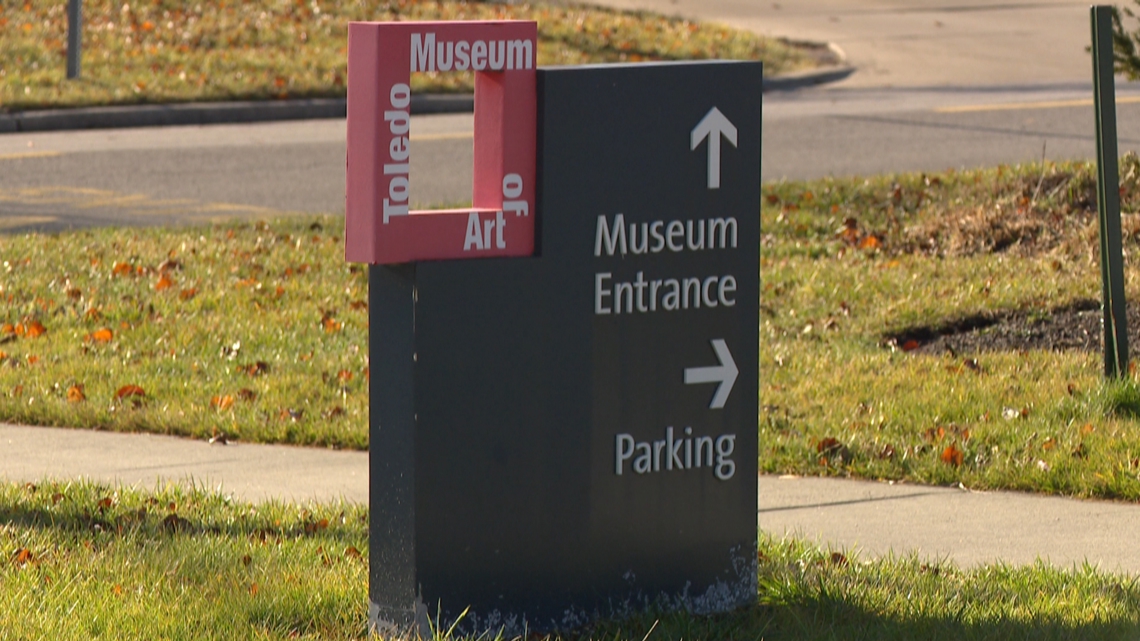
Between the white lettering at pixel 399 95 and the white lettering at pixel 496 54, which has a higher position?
the white lettering at pixel 496 54

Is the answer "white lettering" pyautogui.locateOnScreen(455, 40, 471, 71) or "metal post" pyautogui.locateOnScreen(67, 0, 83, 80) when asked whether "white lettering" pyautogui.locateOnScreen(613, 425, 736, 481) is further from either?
"metal post" pyautogui.locateOnScreen(67, 0, 83, 80)

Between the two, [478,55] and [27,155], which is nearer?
[478,55]

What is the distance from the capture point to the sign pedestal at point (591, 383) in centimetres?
434

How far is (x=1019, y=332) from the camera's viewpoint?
8445 millimetres

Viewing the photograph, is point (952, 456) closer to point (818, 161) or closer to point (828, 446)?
point (828, 446)

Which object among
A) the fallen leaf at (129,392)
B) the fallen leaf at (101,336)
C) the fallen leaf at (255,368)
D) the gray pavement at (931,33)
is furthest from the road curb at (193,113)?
the fallen leaf at (129,392)

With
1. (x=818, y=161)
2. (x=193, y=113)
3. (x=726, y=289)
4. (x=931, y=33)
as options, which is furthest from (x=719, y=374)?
(x=931, y=33)

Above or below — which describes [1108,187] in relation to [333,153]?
below

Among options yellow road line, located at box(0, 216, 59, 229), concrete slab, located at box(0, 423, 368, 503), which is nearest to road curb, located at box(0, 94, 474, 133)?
yellow road line, located at box(0, 216, 59, 229)

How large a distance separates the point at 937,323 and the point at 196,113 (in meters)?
10.6

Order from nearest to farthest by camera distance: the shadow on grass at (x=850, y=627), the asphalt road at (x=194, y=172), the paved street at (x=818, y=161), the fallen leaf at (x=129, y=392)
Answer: the shadow on grass at (x=850, y=627) < the paved street at (x=818, y=161) < the fallen leaf at (x=129, y=392) < the asphalt road at (x=194, y=172)

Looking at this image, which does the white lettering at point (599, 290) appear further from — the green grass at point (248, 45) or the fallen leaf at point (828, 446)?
the green grass at point (248, 45)

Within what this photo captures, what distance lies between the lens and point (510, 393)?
4.43 meters

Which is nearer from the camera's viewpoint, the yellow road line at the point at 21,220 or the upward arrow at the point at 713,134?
the upward arrow at the point at 713,134
